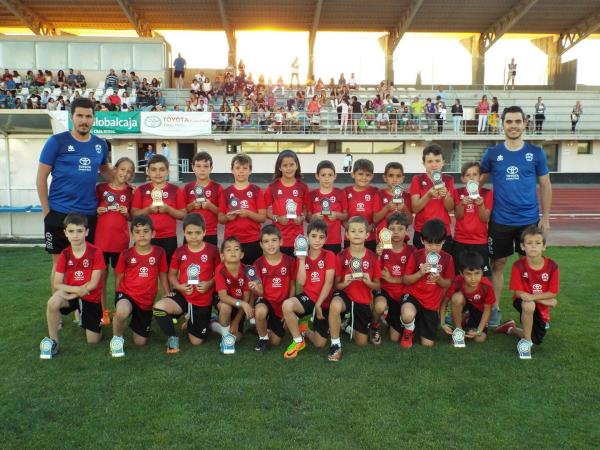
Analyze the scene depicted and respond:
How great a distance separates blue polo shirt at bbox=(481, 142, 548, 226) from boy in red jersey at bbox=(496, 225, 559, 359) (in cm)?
43

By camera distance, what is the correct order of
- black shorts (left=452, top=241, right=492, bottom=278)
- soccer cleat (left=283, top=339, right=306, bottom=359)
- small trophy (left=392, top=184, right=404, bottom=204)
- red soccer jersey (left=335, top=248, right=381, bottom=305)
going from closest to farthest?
soccer cleat (left=283, top=339, right=306, bottom=359) < red soccer jersey (left=335, top=248, right=381, bottom=305) < small trophy (left=392, top=184, right=404, bottom=204) < black shorts (left=452, top=241, right=492, bottom=278)

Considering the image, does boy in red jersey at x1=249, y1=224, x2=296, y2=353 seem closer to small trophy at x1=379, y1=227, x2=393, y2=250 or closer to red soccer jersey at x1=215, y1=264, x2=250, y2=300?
red soccer jersey at x1=215, y1=264, x2=250, y2=300

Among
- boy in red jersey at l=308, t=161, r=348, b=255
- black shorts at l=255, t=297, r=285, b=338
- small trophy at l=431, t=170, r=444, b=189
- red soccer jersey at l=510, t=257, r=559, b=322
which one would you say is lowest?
black shorts at l=255, t=297, r=285, b=338

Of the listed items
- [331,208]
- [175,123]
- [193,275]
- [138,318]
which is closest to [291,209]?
[331,208]

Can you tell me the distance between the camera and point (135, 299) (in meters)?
5.25

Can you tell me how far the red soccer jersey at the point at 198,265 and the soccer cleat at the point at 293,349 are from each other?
1.02 meters

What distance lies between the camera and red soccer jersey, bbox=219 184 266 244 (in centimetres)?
596

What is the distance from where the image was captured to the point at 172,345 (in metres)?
5.05

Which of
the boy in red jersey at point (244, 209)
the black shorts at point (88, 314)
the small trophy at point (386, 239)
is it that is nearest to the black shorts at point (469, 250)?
the small trophy at point (386, 239)

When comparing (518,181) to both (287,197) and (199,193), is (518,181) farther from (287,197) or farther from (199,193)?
(199,193)

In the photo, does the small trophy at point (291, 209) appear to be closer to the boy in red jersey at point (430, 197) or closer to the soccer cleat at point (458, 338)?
the boy in red jersey at point (430, 197)

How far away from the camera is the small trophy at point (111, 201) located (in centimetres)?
573

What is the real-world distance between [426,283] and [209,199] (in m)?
2.66

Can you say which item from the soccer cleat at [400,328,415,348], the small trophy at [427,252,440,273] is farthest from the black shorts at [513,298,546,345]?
the soccer cleat at [400,328,415,348]
